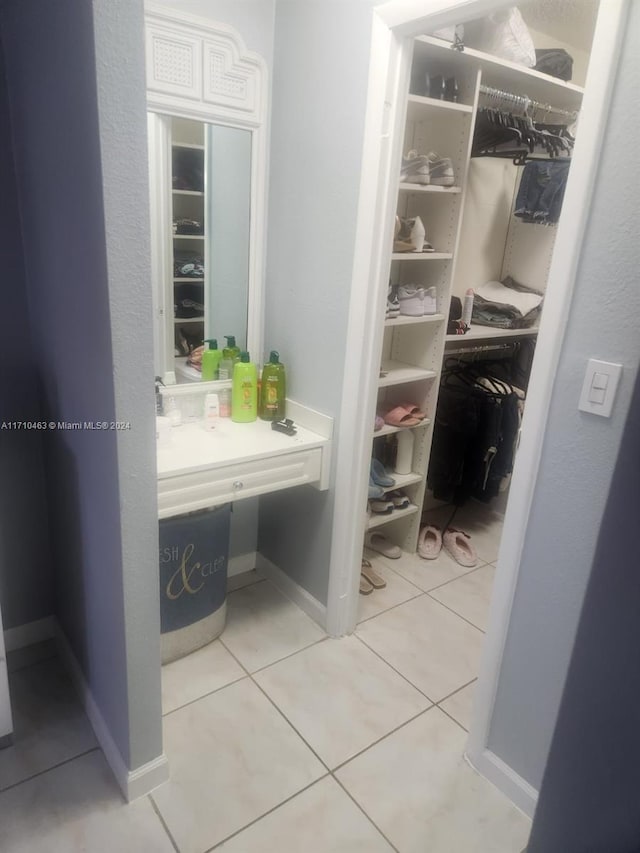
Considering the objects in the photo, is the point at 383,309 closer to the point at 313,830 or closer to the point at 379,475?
the point at 379,475

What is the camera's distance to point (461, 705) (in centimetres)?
185

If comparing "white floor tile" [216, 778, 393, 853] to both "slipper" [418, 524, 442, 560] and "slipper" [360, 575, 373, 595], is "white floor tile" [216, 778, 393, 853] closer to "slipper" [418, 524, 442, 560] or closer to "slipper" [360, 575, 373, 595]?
"slipper" [360, 575, 373, 595]

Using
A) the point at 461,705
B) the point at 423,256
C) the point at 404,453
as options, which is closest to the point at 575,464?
the point at 461,705

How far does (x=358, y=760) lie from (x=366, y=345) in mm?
1248

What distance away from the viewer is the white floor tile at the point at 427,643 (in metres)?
1.97

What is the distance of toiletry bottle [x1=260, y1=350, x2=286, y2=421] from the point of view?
2082 mm

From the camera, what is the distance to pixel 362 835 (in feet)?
4.65

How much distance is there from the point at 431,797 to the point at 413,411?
1478 mm

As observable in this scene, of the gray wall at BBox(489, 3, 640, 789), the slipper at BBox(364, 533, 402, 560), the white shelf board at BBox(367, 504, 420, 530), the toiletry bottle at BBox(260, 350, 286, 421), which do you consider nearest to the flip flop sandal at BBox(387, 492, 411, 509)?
the white shelf board at BBox(367, 504, 420, 530)

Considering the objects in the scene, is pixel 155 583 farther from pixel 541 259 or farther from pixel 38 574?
pixel 541 259

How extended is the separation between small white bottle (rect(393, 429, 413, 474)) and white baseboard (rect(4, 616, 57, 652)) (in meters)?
1.55

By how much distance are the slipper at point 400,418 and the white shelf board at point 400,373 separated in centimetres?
12

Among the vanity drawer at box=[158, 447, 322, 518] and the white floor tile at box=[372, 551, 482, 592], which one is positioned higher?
the vanity drawer at box=[158, 447, 322, 518]

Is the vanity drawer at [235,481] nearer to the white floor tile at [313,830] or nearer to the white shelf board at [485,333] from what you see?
the white floor tile at [313,830]
